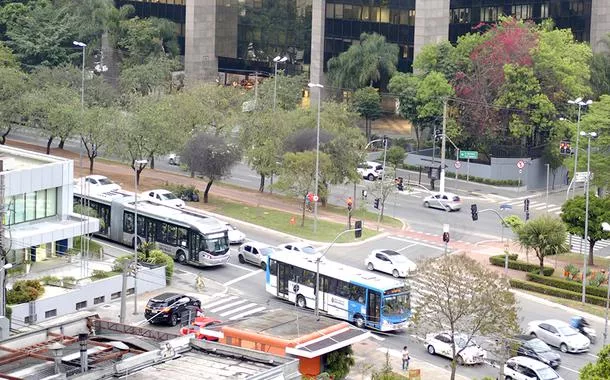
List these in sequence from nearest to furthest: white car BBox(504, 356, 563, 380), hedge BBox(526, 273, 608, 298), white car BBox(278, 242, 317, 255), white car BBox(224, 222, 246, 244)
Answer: white car BBox(504, 356, 563, 380), hedge BBox(526, 273, 608, 298), white car BBox(278, 242, 317, 255), white car BBox(224, 222, 246, 244)

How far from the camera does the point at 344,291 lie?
70438mm

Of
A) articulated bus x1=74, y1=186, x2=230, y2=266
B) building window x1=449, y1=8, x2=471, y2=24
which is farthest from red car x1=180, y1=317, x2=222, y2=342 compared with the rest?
building window x1=449, y1=8, x2=471, y2=24

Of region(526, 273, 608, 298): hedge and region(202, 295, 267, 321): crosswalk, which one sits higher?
region(526, 273, 608, 298): hedge

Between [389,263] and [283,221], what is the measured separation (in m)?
14.8

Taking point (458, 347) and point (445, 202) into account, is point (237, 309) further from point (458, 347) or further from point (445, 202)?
point (445, 202)

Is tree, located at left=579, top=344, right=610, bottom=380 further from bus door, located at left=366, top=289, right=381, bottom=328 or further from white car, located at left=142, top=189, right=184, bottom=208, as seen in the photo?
white car, located at left=142, top=189, right=184, bottom=208

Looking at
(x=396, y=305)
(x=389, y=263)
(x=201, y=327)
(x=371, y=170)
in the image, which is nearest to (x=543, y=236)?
(x=389, y=263)

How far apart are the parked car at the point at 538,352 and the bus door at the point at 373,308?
767cm

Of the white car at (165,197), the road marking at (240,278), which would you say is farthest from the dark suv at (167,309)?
the white car at (165,197)

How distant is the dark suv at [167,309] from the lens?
6969cm

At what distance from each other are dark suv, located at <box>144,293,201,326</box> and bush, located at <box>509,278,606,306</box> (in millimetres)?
21184

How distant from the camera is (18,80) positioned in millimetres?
114438

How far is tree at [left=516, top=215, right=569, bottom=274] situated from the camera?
266ft

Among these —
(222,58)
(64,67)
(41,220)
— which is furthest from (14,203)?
(222,58)
